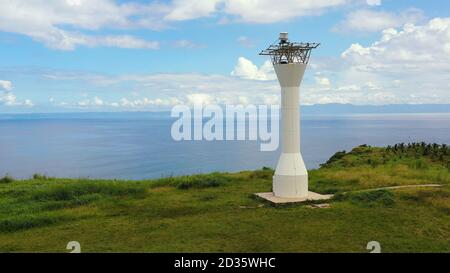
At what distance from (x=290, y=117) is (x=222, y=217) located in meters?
5.23

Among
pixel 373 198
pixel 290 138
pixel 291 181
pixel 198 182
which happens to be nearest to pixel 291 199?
pixel 291 181

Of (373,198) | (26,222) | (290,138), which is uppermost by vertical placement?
(290,138)

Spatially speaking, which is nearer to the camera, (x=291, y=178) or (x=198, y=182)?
(x=291, y=178)

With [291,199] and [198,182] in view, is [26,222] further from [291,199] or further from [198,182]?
[291,199]

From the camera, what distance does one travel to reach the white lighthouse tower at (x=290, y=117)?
1656cm

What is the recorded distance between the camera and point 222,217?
45.9ft

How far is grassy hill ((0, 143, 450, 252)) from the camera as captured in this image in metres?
11.1

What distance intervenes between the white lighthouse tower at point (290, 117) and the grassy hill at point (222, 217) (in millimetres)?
1191

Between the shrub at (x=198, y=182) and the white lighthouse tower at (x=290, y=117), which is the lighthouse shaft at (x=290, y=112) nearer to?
the white lighthouse tower at (x=290, y=117)

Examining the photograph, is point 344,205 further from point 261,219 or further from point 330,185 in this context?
point 330,185

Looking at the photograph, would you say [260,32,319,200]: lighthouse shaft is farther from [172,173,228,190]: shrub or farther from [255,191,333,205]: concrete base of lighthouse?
[172,173,228,190]: shrub

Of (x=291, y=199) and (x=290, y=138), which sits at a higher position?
(x=290, y=138)
